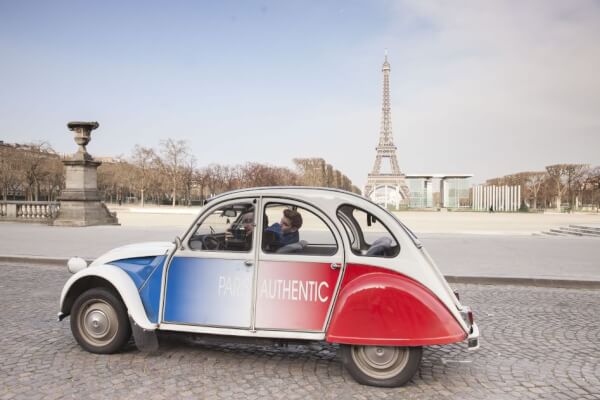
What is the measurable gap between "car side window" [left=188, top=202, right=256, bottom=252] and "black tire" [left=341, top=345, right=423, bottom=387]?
4.32ft

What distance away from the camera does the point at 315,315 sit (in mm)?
3936

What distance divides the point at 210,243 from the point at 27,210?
22.6 meters

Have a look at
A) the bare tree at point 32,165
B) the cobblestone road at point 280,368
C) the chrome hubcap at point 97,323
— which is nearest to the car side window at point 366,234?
the cobblestone road at point 280,368

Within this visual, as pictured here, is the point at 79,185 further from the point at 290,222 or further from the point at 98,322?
the point at 290,222

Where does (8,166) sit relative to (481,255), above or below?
above

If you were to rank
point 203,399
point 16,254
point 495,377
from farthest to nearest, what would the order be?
point 16,254
point 495,377
point 203,399

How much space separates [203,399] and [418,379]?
1802mm

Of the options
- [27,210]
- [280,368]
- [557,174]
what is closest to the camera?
[280,368]

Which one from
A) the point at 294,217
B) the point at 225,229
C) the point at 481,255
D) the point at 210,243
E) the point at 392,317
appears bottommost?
the point at 481,255

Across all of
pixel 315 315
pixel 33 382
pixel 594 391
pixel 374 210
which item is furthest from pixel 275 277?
pixel 594 391

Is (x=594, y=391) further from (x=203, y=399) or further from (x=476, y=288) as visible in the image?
(x=476, y=288)

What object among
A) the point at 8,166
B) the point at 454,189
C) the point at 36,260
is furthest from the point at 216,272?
the point at 454,189

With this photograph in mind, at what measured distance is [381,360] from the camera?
389 centimetres

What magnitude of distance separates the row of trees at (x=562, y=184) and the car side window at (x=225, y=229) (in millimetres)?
74158
